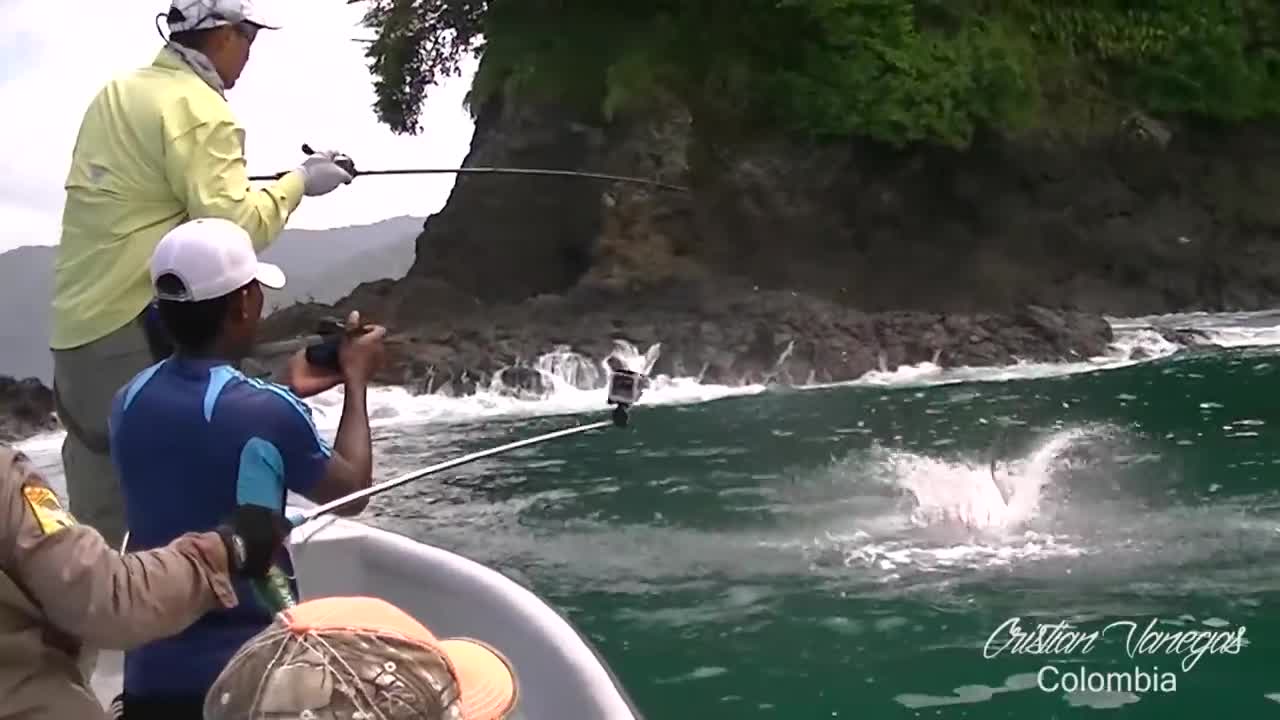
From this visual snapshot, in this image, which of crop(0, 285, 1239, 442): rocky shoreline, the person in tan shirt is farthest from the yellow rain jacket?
crop(0, 285, 1239, 442): rocky shoreline

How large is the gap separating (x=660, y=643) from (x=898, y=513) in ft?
9.31

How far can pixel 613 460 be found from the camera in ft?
40.3

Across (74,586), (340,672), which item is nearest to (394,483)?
(74,586)

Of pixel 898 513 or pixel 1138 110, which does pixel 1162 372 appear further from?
pixel 1138 110

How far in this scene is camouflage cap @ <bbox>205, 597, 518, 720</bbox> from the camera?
1741 millimetres

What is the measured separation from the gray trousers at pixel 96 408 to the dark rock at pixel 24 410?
15.1 m

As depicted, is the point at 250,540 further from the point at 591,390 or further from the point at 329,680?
the point at 591,390

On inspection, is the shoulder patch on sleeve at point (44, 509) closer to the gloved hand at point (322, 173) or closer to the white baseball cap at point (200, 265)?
the white baseball cap at point (200, 265)

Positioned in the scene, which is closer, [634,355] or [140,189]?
[140,189]

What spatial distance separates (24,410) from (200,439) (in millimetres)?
17258

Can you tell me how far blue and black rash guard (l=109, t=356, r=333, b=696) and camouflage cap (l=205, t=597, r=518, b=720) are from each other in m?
0.78

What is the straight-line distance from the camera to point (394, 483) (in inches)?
120

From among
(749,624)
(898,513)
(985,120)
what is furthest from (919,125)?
(749,624)

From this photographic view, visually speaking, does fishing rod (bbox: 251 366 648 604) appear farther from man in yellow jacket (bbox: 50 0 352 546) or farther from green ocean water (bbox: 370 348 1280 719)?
green ocean water (bbox: 370 348 1280 719)
